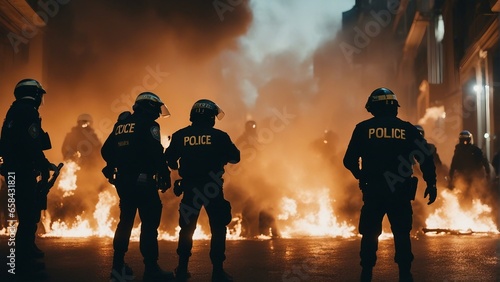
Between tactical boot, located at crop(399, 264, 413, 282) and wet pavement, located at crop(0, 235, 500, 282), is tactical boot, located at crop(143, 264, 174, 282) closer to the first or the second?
wet pavement, located at crop(0, 235, 500, 282)

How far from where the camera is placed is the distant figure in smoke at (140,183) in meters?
5.80

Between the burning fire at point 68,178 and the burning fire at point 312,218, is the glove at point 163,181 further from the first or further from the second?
the burning fire at point 68,178

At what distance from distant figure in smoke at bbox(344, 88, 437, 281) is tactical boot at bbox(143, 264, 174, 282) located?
5.73 feet

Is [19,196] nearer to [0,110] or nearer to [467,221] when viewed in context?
[467,221]

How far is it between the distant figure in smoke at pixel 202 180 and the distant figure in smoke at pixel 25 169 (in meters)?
1.24

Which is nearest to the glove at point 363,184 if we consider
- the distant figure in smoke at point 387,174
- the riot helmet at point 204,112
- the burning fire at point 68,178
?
the distant figure in smoke at point 387,174

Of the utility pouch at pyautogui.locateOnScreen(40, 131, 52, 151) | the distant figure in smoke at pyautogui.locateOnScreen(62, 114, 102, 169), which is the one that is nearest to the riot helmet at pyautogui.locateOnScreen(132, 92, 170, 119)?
the utility pouch at pyautogui.locateOnScreen(40, 131, 52, 151)

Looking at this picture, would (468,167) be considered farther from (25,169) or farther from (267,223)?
(25,169)

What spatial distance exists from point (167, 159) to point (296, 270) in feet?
5.57

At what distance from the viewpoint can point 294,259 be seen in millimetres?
7242

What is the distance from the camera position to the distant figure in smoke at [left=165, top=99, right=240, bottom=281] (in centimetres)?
588

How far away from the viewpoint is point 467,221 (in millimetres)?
11703

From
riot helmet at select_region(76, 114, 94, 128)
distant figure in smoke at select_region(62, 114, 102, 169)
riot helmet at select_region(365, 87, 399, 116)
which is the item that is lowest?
riot helmet at select_region(365, 87, 399, 116)

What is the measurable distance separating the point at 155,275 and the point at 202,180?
0.96 meters
